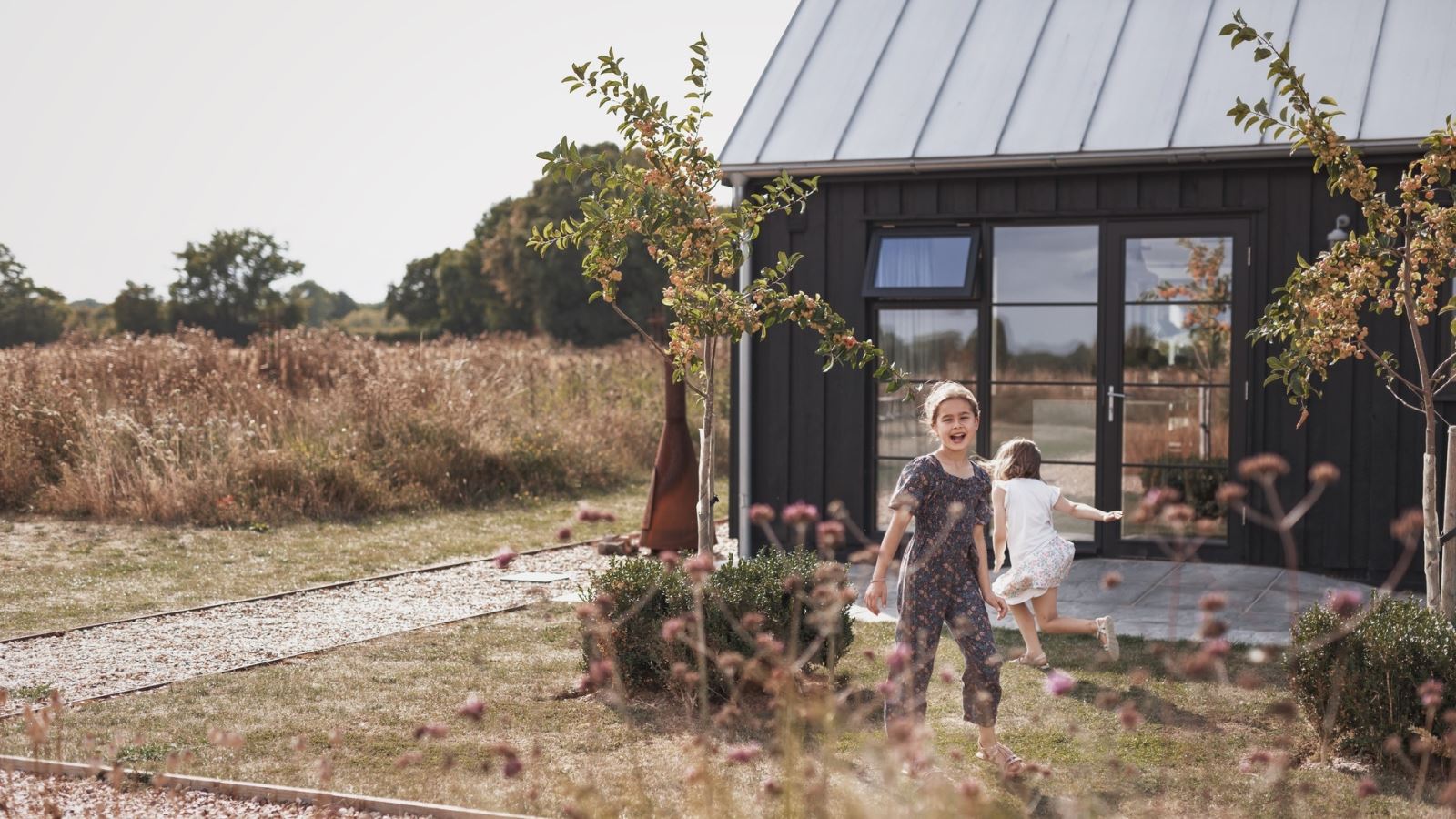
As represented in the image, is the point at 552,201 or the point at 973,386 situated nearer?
the point at 973,386

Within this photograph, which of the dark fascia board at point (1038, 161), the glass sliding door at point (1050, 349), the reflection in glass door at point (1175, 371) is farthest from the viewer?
the glass sliding door at point (1050, 349)

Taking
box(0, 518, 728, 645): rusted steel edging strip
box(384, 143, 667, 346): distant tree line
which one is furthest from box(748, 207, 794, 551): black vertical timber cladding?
box(384, 143, 667, 346): distant tree line

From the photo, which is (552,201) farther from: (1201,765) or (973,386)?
(1201,765)

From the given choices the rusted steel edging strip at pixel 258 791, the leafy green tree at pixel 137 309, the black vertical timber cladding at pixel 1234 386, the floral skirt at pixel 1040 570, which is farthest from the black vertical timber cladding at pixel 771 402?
the leafy green tree at pixel 137 309

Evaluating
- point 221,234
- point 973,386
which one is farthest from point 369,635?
point 221,234

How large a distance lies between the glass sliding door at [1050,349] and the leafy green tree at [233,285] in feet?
150

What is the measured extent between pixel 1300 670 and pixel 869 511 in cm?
496

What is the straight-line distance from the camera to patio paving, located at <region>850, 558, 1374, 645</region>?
7.49 meters

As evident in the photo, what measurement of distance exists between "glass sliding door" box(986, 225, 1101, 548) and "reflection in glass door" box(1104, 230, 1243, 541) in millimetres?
218

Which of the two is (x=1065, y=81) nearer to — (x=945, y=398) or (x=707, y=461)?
(x=707, y=461)

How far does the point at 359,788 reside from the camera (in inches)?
192

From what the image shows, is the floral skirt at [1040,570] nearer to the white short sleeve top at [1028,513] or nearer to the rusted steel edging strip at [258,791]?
the white short sleeve top at [1028,513]

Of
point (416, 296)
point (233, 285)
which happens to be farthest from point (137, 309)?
point (416, 296)

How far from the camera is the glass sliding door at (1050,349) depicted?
31.5 ft
